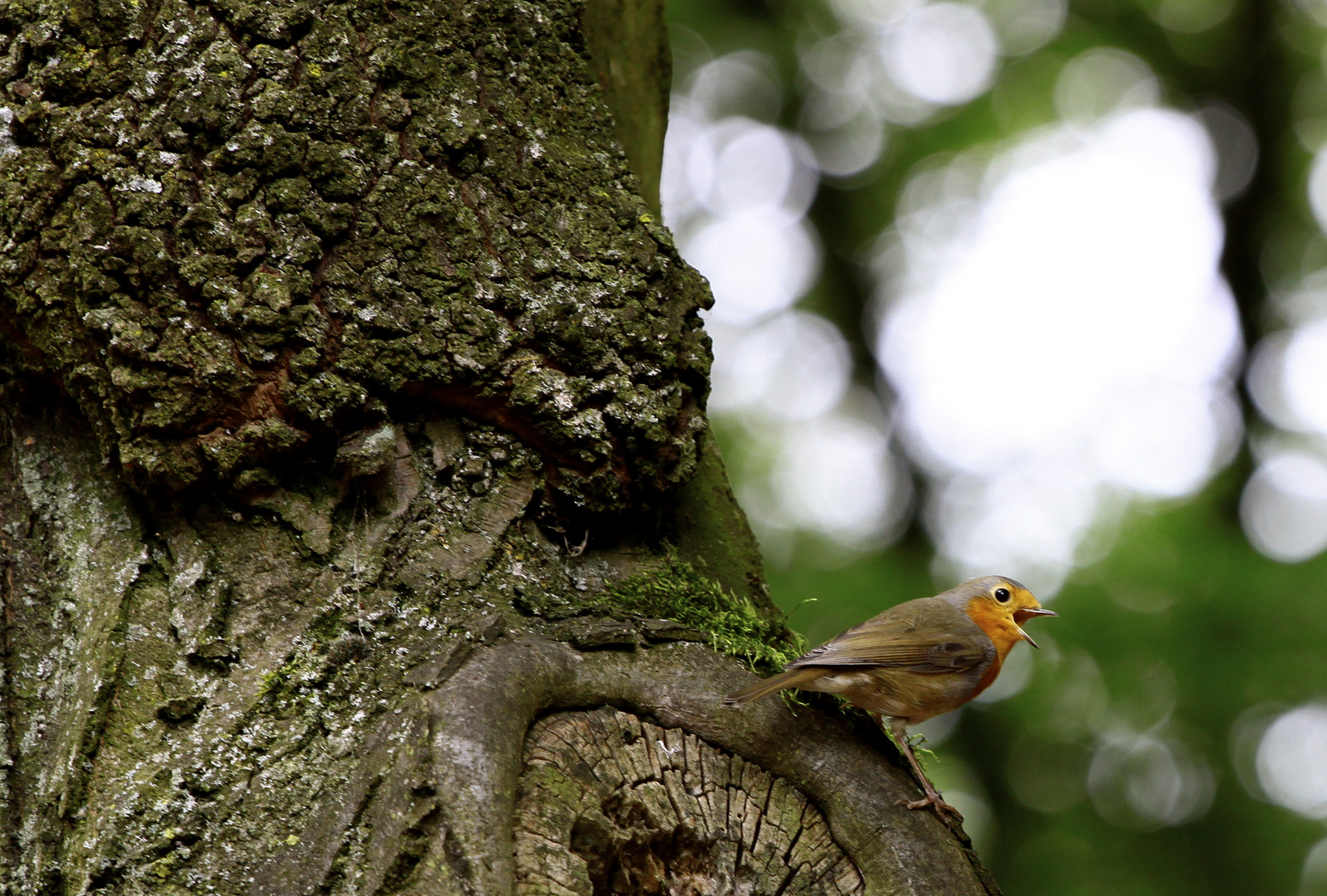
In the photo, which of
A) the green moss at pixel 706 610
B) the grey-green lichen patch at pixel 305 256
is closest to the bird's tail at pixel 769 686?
the green moss at pixel 706 610

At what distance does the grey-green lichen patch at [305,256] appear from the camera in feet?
7.32

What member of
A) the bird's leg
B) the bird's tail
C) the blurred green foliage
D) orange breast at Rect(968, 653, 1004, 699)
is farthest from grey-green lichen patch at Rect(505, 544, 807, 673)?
the blurred green foliage

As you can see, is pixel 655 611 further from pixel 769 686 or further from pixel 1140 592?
pixel 1140 592

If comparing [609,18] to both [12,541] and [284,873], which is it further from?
[284,873]

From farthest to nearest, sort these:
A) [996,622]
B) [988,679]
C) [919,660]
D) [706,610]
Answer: [996,622] < [988,679] < [919,660] < [706,610]

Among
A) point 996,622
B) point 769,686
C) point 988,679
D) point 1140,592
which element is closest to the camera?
point 769,686

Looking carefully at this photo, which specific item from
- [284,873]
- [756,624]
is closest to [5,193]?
[284,873]

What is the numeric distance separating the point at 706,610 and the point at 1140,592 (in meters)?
7.20

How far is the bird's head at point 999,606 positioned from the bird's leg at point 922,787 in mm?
911

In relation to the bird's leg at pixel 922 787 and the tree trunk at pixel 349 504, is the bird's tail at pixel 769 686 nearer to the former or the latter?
the tree trunk at pixel 349 504

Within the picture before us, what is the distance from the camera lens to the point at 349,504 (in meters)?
2.37

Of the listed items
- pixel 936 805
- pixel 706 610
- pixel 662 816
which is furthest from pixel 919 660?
pixel 662 816

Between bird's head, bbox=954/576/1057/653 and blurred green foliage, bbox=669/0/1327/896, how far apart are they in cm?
420

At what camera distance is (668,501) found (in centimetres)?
283
